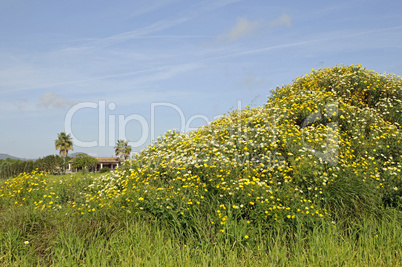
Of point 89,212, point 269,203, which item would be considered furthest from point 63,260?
point 269,203

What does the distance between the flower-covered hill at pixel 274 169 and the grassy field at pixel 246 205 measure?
3 cm

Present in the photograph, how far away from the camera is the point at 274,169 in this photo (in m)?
7.93

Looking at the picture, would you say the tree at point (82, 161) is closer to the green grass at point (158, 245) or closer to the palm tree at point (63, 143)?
the palm tree at point (63, 143)

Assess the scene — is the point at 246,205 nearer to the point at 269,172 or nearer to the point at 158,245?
the point at 269,172

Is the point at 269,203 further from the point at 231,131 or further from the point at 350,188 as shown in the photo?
the point at 231,131

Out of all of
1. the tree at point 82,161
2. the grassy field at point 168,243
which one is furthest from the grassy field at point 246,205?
the tree at point 82,161

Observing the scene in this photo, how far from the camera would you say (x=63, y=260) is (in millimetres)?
5379

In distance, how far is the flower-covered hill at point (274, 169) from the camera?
264 inches

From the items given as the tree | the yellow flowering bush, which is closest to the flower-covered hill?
the yellow flowering bush

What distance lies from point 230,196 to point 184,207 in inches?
37.8

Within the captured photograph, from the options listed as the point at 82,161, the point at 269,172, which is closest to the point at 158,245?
the point at 269,172

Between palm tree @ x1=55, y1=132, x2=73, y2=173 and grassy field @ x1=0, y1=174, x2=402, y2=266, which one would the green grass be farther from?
palm tree @ x1=55, y1=132, x2=73, y2=173

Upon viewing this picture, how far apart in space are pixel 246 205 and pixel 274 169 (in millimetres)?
1526

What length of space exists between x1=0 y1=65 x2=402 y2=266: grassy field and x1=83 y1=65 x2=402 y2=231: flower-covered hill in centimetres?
3
